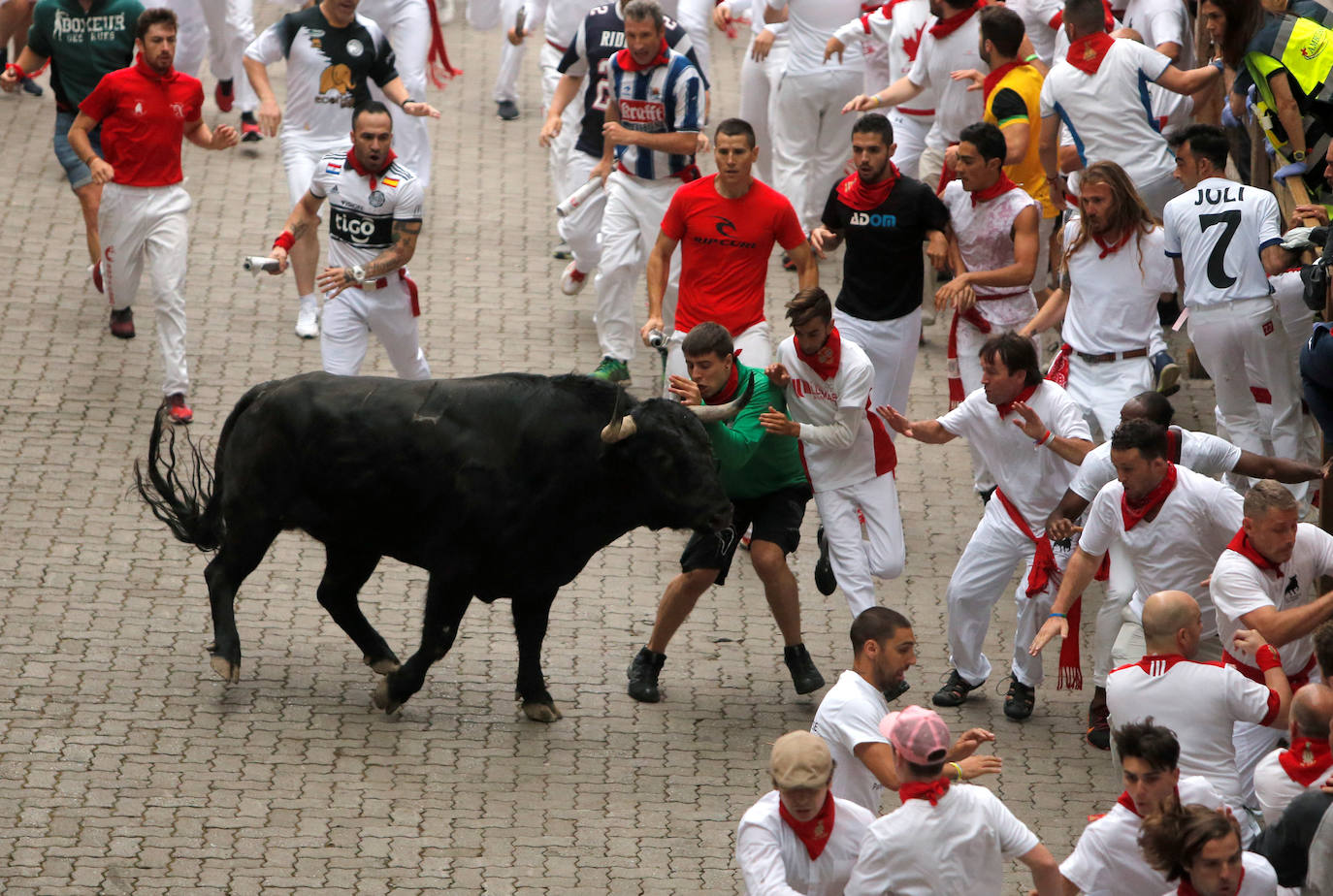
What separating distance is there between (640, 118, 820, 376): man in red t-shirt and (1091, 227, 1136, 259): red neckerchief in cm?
150

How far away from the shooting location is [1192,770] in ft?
20.6

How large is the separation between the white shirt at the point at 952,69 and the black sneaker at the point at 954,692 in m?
5.12

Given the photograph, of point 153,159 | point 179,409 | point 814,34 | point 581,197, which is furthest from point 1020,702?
point 814,34

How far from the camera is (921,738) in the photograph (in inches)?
202

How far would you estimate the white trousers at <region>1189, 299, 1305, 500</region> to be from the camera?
911cm

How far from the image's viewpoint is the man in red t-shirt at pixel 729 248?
976cm

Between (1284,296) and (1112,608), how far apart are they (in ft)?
7.71

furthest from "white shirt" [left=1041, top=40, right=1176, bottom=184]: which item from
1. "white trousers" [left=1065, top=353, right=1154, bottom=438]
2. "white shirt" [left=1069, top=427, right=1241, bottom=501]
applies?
"white shirt" [left=1069, top=427, right=1241, bottom=501]

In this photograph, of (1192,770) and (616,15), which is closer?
(1192,770)

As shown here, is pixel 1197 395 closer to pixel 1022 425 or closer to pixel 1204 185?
pixel 1204 185

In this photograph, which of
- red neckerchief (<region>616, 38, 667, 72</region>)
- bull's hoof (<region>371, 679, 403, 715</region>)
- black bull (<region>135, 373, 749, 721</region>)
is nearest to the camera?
black bull (<region>135, 373, 749, 721</region>)

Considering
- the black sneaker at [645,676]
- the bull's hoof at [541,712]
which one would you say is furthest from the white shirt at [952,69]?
the bull's hoof at [541,712]

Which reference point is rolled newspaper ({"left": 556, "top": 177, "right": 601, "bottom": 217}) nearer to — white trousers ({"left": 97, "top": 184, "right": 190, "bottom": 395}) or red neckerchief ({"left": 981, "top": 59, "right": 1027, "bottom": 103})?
white trousers ({"left": 97, "top": 184, "right": 190, "bottom": 395})

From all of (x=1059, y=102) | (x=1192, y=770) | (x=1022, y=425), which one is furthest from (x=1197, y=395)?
(x=1192, y=770)
